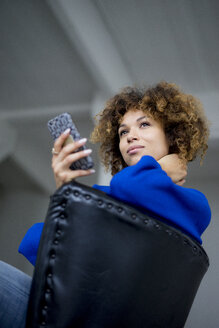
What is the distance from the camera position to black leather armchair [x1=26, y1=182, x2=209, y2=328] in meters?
0.53

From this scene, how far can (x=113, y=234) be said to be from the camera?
0.56m

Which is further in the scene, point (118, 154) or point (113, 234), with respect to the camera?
point (118, 154)

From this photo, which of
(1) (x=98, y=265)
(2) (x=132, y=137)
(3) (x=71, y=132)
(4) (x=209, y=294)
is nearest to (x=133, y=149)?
(2) (x=132, y=137)

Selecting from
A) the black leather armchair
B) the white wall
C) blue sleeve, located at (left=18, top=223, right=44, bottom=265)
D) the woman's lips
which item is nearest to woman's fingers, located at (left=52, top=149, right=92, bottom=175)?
the black leather armchair

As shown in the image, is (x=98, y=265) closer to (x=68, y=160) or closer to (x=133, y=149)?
(x=68, y=160)

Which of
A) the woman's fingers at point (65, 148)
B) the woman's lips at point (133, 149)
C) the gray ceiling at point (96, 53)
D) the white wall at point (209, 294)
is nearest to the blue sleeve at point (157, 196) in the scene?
the woman's fingers at point (65, 148)

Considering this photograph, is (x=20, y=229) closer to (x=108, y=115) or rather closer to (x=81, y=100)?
(x=81, y=100)

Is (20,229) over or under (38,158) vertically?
under

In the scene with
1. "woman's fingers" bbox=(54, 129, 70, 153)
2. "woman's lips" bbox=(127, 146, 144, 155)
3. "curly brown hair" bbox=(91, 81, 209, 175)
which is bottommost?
"woman's fingers" bbox=(54, 129, 70, 153)

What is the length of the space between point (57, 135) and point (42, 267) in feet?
1.04

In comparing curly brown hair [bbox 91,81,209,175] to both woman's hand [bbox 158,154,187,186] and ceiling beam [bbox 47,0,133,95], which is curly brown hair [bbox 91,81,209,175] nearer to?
woman's hand [bbox 158,154,187,186]

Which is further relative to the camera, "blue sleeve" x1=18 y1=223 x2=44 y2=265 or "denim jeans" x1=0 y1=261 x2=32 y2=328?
"blue sleeve" x1=18 y1=223 x2=44 y2=265

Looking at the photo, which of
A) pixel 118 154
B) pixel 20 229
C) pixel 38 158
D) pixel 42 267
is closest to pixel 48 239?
pixel 42 267

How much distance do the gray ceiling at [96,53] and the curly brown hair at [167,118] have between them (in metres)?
0.87
